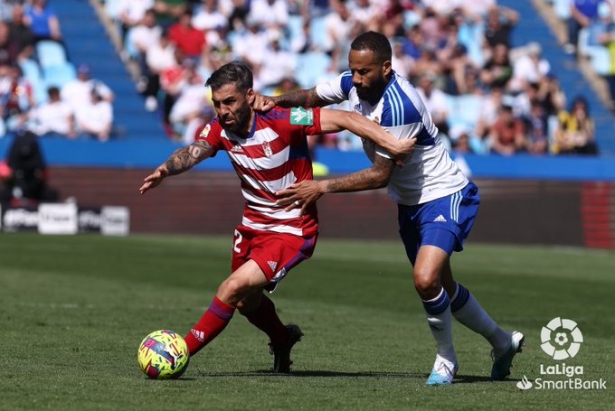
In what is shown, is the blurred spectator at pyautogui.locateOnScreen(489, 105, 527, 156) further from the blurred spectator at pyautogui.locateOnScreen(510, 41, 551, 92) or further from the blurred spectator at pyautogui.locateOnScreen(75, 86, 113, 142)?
the blurred spectator at pyautogui.locateOnScreen(75, 86, 113, 142)

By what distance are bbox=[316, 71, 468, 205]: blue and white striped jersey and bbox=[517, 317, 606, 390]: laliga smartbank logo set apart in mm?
1395

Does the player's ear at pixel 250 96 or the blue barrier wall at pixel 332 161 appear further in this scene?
the blue barrier wall at pixel 332 161

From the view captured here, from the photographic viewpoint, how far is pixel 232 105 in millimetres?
8062

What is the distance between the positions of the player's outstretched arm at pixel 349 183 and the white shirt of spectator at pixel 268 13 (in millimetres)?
20747

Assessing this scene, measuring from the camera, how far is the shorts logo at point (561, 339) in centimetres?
996

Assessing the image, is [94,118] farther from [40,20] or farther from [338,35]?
[338,35]

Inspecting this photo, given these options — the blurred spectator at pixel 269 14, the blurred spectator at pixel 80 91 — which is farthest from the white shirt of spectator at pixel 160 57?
the blurred spectator at pixel 269 14

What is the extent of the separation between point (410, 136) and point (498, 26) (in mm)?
23046

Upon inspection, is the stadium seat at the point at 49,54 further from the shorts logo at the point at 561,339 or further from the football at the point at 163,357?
the football at the point at 163,357

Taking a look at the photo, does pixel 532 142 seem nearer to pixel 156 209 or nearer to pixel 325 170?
pixel 325 170

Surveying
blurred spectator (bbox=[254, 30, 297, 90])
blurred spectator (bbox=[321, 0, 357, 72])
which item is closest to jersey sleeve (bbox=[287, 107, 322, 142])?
blurred spectator (bbox=[254, 30, 297, 90])

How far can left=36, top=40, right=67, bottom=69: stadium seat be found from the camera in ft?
86.3

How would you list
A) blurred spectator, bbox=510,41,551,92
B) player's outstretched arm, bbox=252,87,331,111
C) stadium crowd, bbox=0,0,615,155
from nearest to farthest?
1. player's outstretched arm, bbox=252,87,331,111
2. stadium crowd, bbox=0,0,615,155
3. blurred spectator, bbox=510,41,551,92

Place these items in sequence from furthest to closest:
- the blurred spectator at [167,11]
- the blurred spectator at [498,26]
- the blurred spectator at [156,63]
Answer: the blurred spectator at [498,26] < the blurred spectator at [167,11] < the blurred spectator at [156,63]
